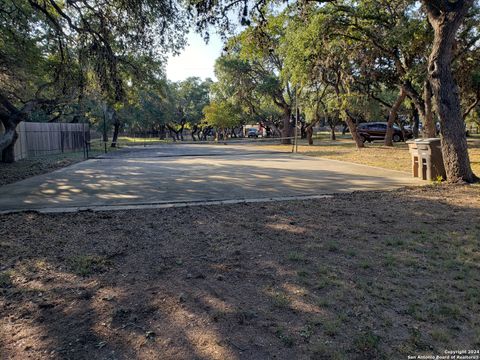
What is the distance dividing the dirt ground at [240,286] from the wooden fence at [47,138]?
15629 mm

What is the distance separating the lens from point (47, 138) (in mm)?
22328

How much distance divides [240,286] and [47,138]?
22864mm

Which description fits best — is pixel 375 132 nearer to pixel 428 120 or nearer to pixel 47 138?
pixel 428 120

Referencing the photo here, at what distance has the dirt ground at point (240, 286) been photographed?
8.37 feet

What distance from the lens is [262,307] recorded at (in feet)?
9.93

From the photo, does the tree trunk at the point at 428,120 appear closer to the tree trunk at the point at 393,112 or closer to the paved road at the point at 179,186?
the paved road at the point at 179,186

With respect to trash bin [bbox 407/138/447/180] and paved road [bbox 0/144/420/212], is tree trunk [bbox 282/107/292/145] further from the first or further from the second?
trash bin [bbox 407/138/447/180]

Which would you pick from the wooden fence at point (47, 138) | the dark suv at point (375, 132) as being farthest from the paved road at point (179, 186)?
the dark suv at point (375, 132)

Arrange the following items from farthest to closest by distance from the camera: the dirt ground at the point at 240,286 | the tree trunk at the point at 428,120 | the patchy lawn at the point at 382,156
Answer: the tree trunk at the point at 428,120, the patchy lawn at the point at 382,156, the dirt ground at the point at 240,286

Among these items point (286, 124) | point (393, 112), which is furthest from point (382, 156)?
point (286, 124)

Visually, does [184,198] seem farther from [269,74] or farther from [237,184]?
[269,74]

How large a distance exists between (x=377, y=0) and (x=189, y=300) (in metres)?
15.6

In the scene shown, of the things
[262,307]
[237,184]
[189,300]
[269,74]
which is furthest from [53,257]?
[269,74]

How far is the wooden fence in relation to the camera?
61.9ft
